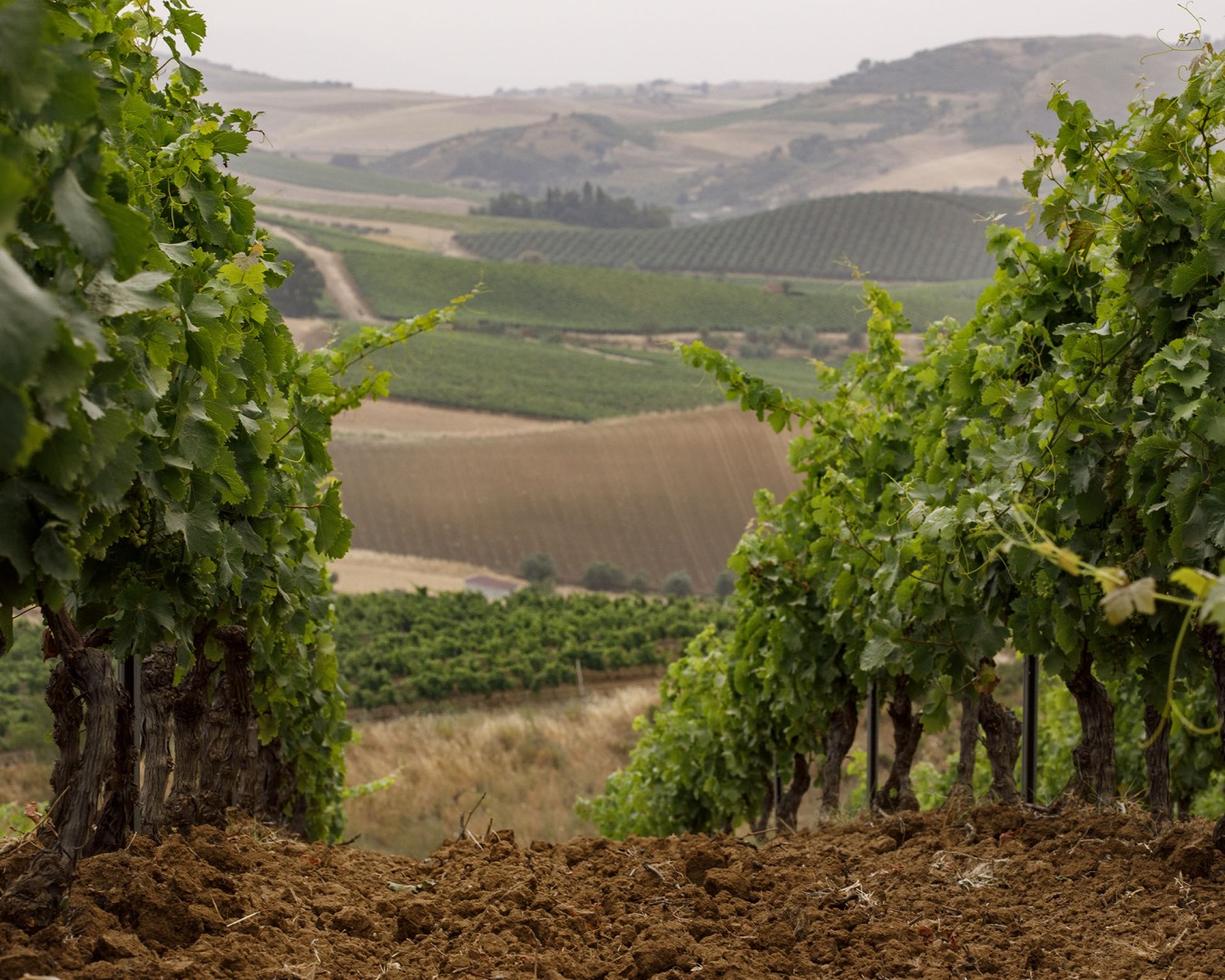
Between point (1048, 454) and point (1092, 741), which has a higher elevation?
point (1048, 454)

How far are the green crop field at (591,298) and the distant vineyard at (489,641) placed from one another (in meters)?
44.1

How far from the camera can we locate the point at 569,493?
41688 millimetres

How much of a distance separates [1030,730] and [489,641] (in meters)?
16.9

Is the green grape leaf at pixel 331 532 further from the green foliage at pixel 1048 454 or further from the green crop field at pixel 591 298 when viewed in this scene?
the green crop field at pixel 591 298

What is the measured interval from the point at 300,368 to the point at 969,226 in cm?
8840

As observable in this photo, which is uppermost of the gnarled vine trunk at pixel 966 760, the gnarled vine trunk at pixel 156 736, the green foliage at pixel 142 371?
the green foliage at pixel 142 371

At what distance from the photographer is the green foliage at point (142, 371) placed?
141cm

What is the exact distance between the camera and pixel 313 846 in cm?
334

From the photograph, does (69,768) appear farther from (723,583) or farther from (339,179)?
(339,179)

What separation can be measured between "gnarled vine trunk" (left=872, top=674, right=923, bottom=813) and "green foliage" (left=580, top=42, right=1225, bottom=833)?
4.1 inches

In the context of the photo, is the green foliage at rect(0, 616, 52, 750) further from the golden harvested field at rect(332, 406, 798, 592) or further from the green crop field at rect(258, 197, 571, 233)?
the green crop field at rect(258, 197, 571, 233)

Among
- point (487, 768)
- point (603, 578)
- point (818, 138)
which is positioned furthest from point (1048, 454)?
point (818, 138)

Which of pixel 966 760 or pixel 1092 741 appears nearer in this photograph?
pixel 1092 741

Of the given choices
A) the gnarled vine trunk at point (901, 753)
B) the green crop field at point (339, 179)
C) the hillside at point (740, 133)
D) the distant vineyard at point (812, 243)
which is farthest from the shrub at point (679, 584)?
the hillside at point (740, 133)
